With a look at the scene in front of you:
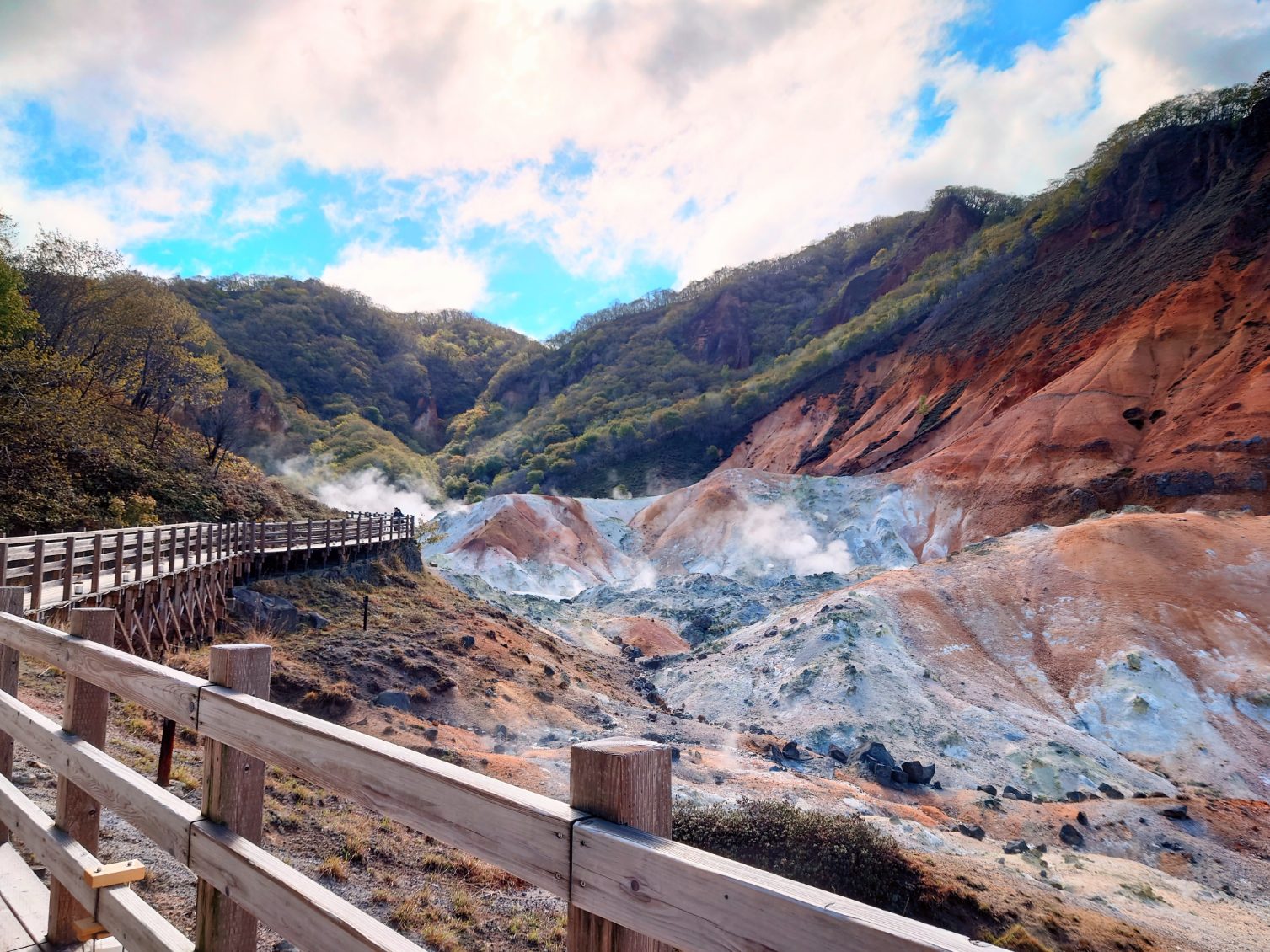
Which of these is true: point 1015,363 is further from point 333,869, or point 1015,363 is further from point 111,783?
point 111,783

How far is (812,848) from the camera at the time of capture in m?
9.02

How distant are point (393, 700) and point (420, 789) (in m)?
14.4

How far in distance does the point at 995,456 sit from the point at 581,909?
1769 inches

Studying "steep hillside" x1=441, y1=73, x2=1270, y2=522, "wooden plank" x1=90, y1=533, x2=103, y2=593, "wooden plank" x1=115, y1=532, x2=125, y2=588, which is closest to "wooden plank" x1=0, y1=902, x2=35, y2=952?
"wooden plank" x1=90, y1=533, x2=103, y2=593

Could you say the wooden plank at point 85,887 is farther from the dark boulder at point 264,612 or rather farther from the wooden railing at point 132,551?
the dark boulder at point 264,612

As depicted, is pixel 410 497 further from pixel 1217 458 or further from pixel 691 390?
pixel 1217 458

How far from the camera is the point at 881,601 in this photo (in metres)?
26.2

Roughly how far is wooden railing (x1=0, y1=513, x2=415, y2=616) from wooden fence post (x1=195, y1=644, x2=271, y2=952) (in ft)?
24.9

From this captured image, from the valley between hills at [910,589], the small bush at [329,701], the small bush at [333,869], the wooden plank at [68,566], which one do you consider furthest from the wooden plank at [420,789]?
the small bush at [329,701]

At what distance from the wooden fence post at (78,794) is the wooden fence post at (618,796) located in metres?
2.77

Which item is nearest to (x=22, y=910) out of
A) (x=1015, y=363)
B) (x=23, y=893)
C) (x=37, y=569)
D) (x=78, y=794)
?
(x=23, y=893)

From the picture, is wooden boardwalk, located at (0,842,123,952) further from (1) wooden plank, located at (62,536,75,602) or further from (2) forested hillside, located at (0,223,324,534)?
(2) forested hillside, located at (0,223,324,534)

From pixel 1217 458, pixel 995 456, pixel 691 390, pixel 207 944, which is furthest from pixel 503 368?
pixel 207 944

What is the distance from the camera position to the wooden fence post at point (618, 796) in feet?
5.19
